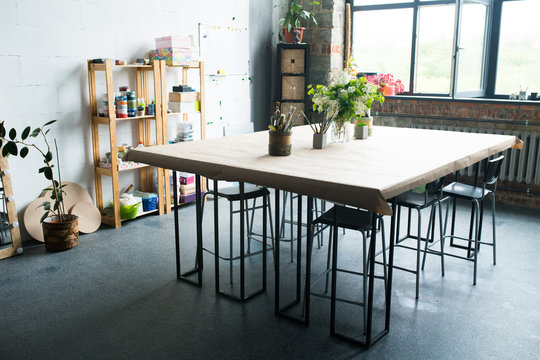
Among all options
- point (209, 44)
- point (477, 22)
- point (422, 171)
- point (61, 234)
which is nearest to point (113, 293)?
point (61, 234)

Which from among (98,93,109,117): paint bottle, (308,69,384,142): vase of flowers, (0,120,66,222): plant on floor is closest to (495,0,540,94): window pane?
(308,69,384,142): vase of flowers

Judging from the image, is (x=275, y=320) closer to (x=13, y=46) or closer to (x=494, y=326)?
(x=494, y=326)

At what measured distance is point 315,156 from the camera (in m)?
3.02

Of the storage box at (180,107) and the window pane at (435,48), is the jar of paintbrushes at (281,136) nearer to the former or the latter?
the storage box at (180,107)

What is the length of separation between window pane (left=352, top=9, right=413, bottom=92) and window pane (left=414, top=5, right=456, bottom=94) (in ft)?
0.52

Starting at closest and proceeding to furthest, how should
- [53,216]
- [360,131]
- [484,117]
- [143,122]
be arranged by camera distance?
[360,131]
[53,216]
[143,122]
[484,117]

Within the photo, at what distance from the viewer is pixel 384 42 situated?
646 cm

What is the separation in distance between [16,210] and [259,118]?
334 cm

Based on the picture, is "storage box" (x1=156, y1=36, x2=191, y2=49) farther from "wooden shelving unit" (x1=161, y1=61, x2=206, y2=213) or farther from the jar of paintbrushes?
the jar of paintbrushes

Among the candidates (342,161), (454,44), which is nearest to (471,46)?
(454,44)

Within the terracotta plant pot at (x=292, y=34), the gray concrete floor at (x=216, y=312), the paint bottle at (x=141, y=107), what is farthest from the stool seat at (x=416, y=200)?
the terracotta plant pot at (x=292, y=34)

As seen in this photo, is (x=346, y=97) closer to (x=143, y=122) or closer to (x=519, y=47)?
(x=143, y=122)

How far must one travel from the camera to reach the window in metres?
5.51

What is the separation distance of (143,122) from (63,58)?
1030 mm
